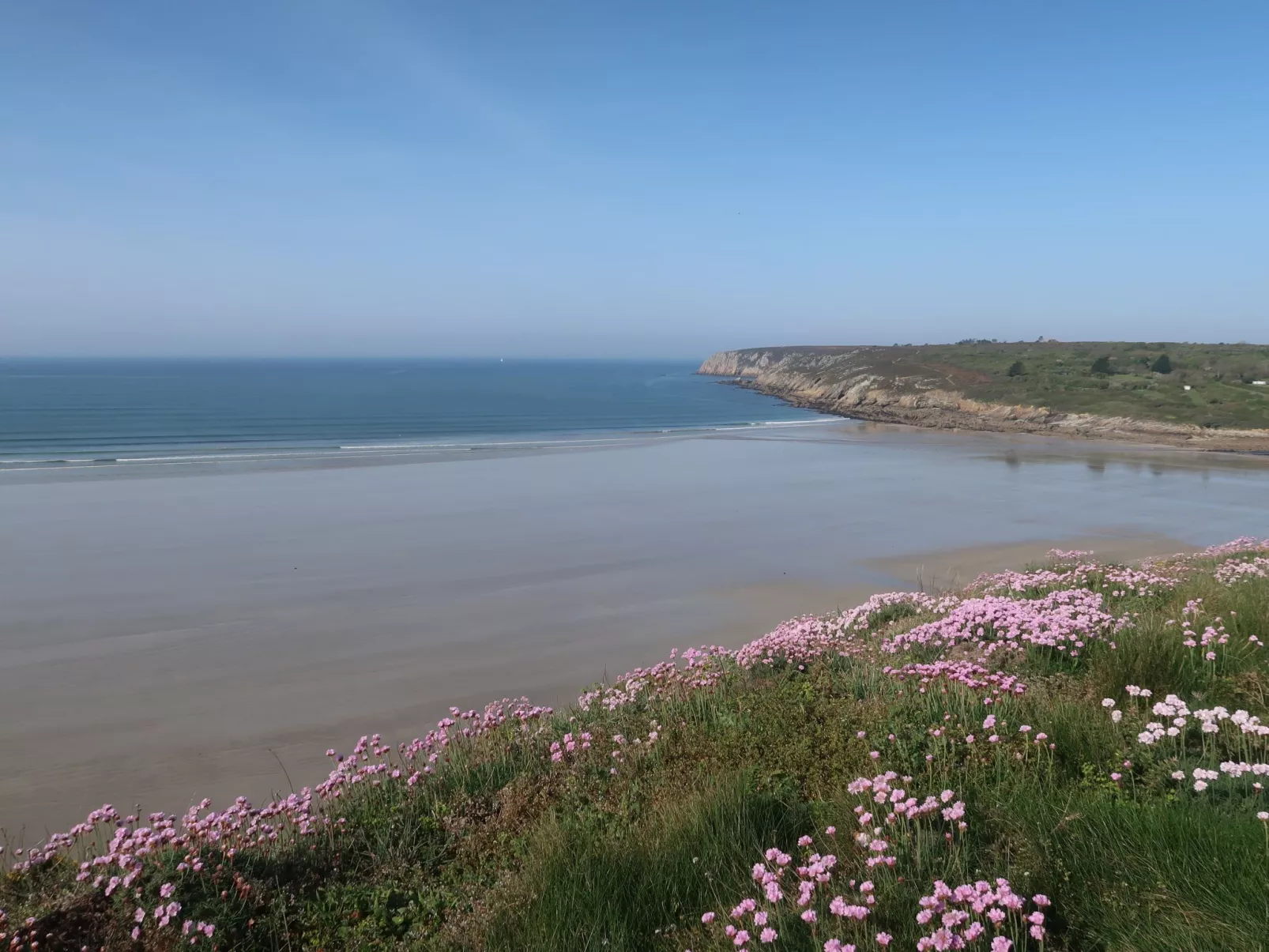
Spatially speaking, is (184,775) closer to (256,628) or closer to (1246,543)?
(256,628)

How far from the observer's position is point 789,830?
3.91 metres

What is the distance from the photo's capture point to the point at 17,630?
12.0 meters

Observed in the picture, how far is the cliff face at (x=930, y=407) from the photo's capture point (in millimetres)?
47094

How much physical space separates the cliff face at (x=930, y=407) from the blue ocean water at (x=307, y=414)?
19.2ft

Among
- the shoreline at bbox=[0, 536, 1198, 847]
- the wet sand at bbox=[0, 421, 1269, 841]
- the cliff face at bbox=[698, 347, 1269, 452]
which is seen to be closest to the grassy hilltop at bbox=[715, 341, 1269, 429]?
the cliff face at bbox=[698, 347, 1269, 452]

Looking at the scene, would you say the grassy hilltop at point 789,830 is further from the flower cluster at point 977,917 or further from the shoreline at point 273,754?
the shoreline at point 273,754

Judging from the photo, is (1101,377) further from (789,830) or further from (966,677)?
(789,830)

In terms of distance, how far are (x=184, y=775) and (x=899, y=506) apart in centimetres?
2080

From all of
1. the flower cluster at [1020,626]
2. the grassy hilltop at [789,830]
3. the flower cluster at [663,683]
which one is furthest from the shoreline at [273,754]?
the flower cluster at [1020,626]

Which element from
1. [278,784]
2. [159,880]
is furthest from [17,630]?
[159,880]

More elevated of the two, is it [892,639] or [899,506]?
[892,639]

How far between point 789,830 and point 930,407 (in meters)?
66.8

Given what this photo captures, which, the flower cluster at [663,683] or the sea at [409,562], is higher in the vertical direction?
the flower cluster at [663,683]

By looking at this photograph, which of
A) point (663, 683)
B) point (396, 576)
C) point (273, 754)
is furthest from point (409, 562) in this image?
point (663, 683)
